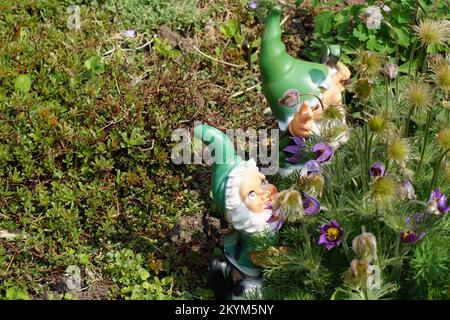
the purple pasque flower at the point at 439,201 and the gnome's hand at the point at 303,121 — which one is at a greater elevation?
the gnome's hand at the point at 303,121

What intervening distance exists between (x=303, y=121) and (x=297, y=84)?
0.16 metres

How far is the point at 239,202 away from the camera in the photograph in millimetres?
2889

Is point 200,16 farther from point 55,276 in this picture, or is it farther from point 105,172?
point 55,276

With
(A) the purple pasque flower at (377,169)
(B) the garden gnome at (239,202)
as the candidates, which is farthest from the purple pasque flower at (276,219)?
(A) the purple pasque flower at (377,169)

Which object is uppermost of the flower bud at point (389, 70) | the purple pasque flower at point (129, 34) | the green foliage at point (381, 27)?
the purple pasque flower at point (129, 34)

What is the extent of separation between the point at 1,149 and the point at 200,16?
1430 mm

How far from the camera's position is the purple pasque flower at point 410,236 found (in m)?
2.62

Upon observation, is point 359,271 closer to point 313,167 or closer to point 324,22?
point 313,167

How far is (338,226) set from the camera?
2729 millimetres

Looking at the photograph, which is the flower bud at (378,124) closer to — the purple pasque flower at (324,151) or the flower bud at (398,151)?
the flower bud at (398,151)

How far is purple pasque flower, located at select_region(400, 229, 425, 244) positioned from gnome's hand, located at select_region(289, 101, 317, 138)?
0.65 m

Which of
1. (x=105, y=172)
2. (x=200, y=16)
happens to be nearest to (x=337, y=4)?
(x=200, y=16)

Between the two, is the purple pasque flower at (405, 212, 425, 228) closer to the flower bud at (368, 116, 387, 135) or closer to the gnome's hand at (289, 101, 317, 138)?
the flower bud at (368, 116, 387, 135)

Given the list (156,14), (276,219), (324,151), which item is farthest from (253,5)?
(276,219)
